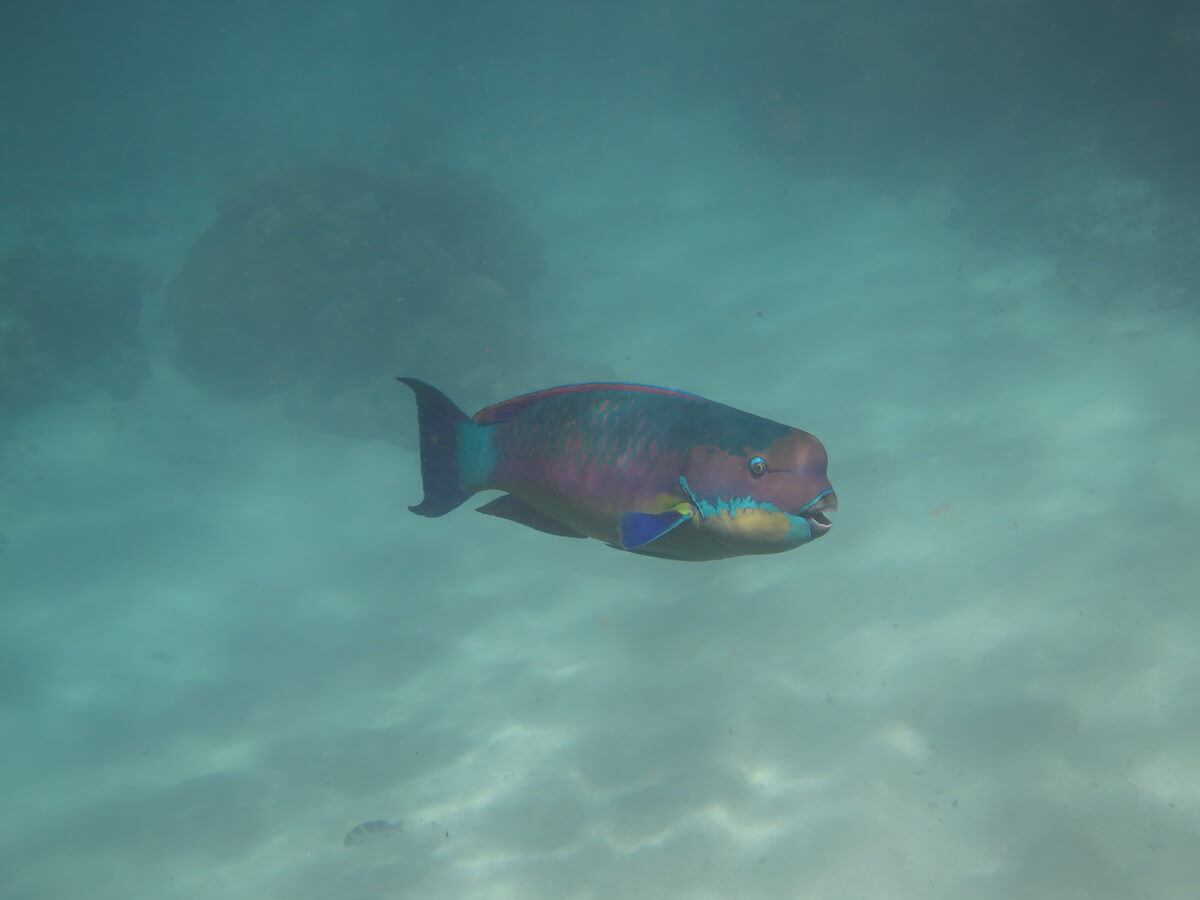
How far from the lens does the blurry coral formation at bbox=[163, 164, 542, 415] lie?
1300 centimetres

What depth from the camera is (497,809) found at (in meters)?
6.96

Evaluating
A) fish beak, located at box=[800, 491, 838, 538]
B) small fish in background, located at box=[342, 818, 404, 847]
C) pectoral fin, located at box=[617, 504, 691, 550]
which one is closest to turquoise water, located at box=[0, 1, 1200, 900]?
small fish in background, located at box=[342, 818, 404, 847]

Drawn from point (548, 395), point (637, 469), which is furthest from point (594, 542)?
point (637, 469)

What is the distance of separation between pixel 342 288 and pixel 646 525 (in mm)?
14410

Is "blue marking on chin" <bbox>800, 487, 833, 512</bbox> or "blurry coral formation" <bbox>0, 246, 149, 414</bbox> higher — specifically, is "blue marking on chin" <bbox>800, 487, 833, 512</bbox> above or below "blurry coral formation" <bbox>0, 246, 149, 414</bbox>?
below

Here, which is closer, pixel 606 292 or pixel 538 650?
pixel 538 650

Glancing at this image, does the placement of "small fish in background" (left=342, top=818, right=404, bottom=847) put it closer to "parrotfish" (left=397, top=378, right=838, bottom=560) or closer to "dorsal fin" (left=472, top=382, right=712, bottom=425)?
"parrotfish" (left=397, top=378, right=838, bottom=560)

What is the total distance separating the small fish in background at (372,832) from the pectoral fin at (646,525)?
770 centimetres

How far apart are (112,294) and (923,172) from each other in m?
23.2

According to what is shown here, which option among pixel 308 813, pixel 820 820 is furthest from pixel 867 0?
pixel 308 813

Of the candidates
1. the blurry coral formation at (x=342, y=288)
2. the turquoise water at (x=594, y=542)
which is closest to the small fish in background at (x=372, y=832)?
the turquoise water at (x=594, y=542)

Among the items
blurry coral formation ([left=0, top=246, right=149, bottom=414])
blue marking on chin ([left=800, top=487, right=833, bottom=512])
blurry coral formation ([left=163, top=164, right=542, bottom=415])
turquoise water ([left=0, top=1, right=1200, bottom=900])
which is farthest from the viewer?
blurry coral formation ([left=0, top=246, right=149, bottom=414])

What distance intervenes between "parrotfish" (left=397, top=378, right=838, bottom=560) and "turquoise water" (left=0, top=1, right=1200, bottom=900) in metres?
5.71

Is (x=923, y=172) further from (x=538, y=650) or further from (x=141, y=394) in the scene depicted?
(x=141, y=394)
